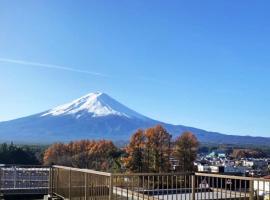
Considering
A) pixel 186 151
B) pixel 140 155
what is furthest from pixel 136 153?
pixel 186 151

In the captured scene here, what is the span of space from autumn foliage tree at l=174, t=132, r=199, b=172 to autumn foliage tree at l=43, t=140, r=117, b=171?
7542 millimetres

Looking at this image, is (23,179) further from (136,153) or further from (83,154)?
(83,154)

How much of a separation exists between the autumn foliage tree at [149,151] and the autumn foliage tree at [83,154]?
318cm

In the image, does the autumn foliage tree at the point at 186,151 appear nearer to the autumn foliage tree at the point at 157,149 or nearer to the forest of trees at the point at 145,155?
the forest of trees at the point at 145,155

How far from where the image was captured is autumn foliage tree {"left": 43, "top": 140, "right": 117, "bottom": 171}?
59.1m

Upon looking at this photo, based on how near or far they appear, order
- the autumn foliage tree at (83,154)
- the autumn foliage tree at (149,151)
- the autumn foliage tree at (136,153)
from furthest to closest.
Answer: the autumn foliage tree at (83,154) < the autumn foliage tree at (149,151) < the autumn foliage tree at (136,153)

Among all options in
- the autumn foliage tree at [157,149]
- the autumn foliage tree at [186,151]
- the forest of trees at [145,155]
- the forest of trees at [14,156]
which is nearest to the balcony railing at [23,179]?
the forest of trees at [145,155]

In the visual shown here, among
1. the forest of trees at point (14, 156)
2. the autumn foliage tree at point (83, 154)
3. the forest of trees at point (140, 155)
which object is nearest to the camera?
the forest of trees at point (14, 156)

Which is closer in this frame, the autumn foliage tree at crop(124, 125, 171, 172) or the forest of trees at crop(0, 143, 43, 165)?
the forest of trees at crop(0, 143, 43, 165)

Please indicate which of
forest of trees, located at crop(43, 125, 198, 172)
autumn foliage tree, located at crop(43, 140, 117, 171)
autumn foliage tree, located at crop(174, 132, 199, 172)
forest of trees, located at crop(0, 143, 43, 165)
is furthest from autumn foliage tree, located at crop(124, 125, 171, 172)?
forest of trees, located at crop(0, 143, 43, 165)

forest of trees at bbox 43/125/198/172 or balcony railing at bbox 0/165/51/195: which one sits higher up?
balcony railing at bbox 0/165/51/195

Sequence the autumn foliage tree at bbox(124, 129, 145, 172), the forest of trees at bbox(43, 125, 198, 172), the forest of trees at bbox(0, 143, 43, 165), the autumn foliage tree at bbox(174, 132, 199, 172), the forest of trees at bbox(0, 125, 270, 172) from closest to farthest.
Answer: the forest of trees at bbox(0, 143, 43, 165) < the forest of trees at bbox(0, 125, 270, 172) < the autumn foliage tree at bbox(124, 129, 145, 172) < the forest of trees at bbox(43, 125, 198, 172) < the autumn foliage tree at bbox(174, 132, 199, 172)

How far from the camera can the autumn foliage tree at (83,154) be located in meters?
59.1

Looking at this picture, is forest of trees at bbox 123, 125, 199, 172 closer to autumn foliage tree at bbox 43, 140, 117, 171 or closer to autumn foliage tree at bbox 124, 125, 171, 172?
autumn foliage tree at bbox 124, 125, 171, 172
